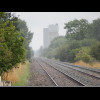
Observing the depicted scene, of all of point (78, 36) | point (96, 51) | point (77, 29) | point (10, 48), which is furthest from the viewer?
point (77, 29)

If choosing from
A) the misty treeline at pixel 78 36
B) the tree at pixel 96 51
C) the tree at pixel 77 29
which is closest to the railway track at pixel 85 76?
the tree at pixel 96 51

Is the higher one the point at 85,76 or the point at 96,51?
the point at 96,51

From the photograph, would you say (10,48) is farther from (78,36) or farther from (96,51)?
(78,36)

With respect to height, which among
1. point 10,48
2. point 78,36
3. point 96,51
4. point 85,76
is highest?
point 78,36

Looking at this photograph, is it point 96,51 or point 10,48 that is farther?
point 96,51

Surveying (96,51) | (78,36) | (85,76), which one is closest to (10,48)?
(85,76)

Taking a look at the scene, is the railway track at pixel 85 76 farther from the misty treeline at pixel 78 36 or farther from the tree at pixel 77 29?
the tree at pixel 77 29

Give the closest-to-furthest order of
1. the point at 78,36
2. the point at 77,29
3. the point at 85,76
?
the point at 85,76, the point at 78,36, the point at 77,29

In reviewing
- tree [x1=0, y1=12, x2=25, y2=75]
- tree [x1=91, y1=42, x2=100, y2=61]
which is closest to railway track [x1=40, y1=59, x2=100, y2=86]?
tree [x1=0, y1=12, x2=25, y2=75]

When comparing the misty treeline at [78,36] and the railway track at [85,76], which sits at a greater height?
the misty treeline at [78,36]
